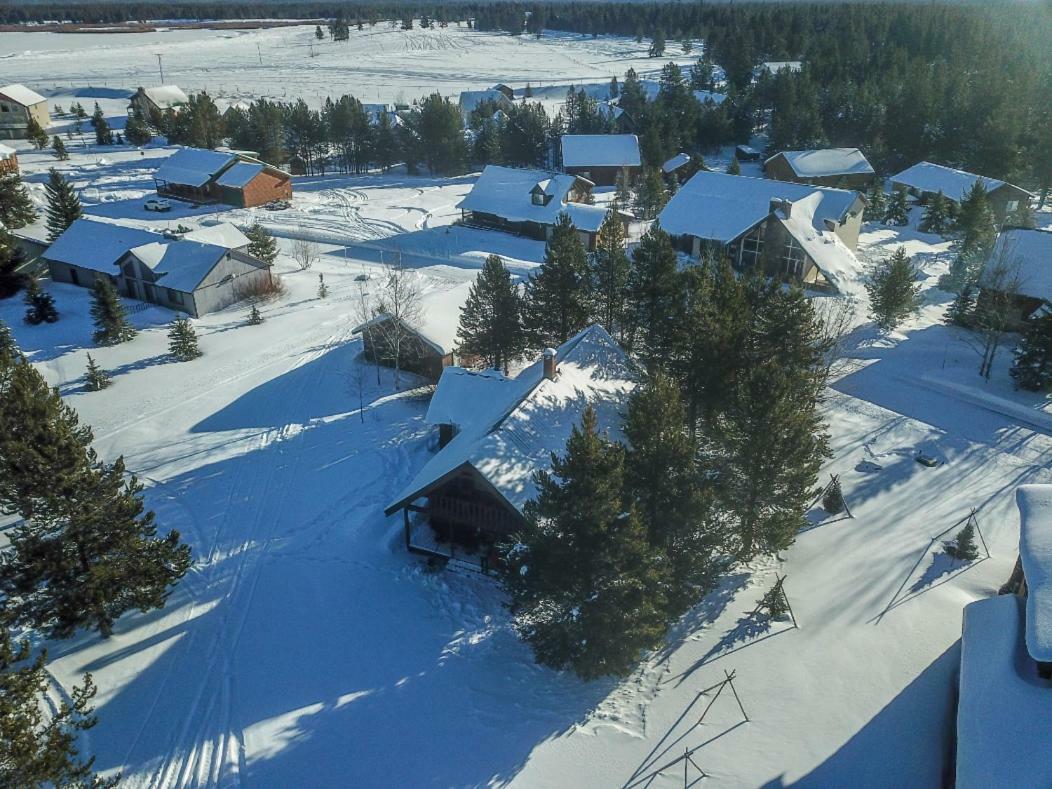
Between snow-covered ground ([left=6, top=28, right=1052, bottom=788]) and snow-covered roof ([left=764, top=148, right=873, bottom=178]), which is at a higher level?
snow-covered roof ([left=764, top=148, right=873, bottom=178])

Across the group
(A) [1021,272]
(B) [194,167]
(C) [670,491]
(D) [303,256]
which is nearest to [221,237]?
(D) [303,256]

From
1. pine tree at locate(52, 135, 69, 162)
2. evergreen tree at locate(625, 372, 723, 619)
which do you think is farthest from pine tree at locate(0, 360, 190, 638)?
pine tree at locate(52, 135, 69, 162)

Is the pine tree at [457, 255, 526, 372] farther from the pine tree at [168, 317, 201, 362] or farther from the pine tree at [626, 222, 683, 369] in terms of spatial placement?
the pine tree at [168, 317, 201, 362]

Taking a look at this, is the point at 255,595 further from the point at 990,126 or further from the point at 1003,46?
the point at 1003,46

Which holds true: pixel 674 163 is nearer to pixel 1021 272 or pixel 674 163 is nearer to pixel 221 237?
pixel 1021 272

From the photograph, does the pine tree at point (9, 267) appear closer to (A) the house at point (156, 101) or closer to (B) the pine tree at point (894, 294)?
(B) the pine tree at point (894, 294)

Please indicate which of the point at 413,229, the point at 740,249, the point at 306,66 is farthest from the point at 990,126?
the point at 306,66
